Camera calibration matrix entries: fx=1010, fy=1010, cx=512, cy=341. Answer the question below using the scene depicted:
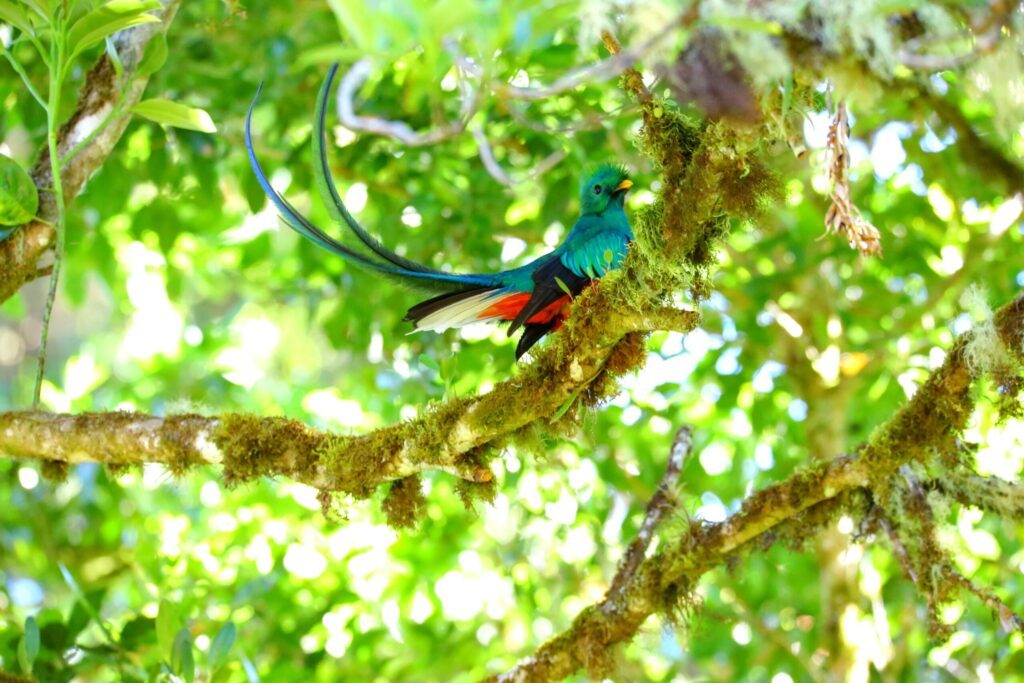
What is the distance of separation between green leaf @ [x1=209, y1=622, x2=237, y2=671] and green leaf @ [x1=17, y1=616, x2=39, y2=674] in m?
0.43

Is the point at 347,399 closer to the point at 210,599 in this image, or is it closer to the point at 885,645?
the point at 210,599

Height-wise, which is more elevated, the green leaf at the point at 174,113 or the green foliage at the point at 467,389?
the green leaf at the point at 174,113

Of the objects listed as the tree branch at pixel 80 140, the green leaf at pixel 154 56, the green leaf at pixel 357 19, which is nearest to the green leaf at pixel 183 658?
the tree branch at pixel 80 140

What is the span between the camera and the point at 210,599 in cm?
409

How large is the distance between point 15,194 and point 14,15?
1.36ft

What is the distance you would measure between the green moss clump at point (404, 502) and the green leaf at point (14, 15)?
1321 mm

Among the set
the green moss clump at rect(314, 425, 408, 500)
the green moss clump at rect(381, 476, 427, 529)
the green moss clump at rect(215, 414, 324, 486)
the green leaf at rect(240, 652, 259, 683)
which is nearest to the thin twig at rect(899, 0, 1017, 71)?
the green moss clump at rect(314, 425, 408, 500)

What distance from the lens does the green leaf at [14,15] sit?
2141mm

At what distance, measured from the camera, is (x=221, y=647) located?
2709 mm

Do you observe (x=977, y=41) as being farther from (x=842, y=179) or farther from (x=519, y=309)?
(x=519, y=309)

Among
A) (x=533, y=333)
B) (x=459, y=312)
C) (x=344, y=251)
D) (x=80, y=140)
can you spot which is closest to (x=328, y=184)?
(x=344, y=251)

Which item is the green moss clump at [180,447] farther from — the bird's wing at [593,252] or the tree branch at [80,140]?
the bird's wing at [593,252]

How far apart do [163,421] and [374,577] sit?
195cm

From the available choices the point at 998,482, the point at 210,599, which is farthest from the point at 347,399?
the point at 998,482
